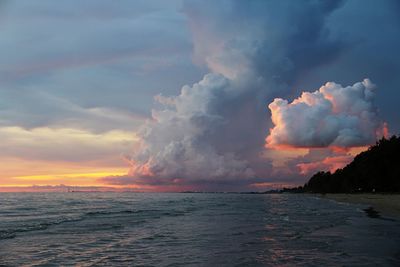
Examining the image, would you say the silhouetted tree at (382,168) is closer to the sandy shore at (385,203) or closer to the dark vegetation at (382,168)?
the dark vegetation at (382,168)

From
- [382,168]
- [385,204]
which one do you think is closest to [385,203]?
[385,204]

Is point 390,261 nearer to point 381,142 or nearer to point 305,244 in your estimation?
point 305,244

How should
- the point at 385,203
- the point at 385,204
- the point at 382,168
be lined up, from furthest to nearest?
1. the point at 382,168
2. the point at 385,203
3. the point at 385,204

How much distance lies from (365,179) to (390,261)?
123 meters

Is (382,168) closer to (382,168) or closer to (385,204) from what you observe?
(382,168)

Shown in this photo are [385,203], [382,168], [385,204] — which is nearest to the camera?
[385,204]

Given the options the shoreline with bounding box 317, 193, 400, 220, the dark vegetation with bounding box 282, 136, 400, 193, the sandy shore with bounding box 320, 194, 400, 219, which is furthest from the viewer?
the dark vegetation with bounding box 282, 136, 400, 193

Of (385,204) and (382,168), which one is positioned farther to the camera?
(382,168)

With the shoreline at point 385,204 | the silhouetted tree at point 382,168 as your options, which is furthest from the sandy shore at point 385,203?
the silhouetted tree at point 382,168

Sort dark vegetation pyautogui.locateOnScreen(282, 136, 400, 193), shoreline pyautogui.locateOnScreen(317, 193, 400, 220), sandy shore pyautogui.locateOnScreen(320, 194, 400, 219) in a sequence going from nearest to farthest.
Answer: shoreline pyautogui.locateOnScreen(317, 193, 400, 220), sandy shore pyautogui.locateOnScreen(320, 194, 400, 219), dark vegetation pyautogui.locateOnScreen(282, 136, 400, 193)

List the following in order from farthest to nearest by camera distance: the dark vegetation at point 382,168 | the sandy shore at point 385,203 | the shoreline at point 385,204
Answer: the dark vegetation at point 382,168 → the sandy shore at point 385,203 → the shoreline at point 385,204

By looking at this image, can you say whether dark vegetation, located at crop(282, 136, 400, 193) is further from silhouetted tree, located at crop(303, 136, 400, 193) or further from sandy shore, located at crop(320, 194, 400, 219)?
sandy shore, located at crop(320, 194, 400, 219)

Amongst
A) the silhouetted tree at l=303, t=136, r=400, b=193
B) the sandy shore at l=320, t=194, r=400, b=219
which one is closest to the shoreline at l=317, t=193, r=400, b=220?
the sandy shore at l=320, t=194, r=400, b=219

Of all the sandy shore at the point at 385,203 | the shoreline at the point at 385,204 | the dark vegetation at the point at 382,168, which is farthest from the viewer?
the dark vegetation at the point at 382,168
